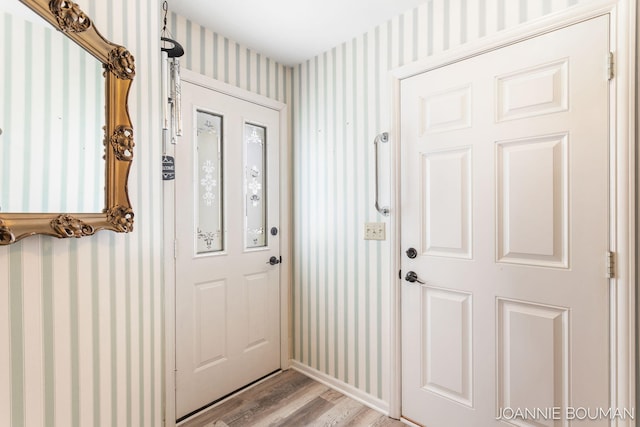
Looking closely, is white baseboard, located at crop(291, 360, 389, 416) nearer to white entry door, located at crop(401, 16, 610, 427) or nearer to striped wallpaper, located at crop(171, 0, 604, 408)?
striped wallpaper, located at crop(171, 0, 604, 408)

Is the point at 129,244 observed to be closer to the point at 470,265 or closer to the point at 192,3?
the point at 192,3

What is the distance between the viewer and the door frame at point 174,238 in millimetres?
1804

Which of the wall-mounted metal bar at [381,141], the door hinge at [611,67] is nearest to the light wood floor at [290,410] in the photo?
the wall-mounted metal bar at [381,141]

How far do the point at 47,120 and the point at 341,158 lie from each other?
159 centimetres

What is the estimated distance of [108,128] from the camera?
3.74 feet

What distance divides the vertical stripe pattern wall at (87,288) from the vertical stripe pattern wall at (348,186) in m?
1.19

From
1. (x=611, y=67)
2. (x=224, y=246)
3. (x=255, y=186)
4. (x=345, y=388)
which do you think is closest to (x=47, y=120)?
(x=224, y=246)

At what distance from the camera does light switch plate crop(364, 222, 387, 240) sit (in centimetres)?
195

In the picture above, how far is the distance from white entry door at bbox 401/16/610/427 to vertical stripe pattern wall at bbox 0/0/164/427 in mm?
1371

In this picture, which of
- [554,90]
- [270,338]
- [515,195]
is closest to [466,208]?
[515,195]

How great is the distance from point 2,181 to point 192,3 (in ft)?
4.77

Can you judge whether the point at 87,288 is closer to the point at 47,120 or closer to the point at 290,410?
the point at 47,120

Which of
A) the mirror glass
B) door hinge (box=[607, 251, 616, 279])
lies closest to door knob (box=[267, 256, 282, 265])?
the mirror glass

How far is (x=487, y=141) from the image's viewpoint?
5.08 ft
